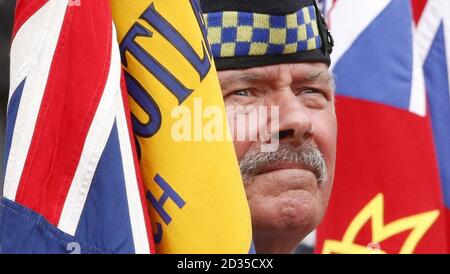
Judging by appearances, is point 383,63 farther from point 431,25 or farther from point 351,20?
point 431,25

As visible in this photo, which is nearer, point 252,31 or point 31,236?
point 31,236

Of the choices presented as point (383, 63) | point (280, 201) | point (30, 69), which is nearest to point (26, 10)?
point (30, 69)

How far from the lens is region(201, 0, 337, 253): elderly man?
325cm

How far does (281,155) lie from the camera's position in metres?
3.26

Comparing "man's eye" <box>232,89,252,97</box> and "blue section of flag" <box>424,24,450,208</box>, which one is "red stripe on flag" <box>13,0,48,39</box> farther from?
"blue section of flag" <box>424,24,450,208</box>

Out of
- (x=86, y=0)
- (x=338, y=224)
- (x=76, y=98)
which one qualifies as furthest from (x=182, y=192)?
(x=338, y=224)

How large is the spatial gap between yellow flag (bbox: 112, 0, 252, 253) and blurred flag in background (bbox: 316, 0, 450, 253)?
7.00ft

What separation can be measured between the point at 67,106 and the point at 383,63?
2620mm

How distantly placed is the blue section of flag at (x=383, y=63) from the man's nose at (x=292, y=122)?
1.65 meters

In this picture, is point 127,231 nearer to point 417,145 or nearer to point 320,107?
point 320,107

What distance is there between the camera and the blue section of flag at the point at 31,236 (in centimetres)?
245

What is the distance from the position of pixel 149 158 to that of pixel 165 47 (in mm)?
252

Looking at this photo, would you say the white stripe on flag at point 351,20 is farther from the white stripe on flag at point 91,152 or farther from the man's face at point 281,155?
the white stripe on flag at point 91,152

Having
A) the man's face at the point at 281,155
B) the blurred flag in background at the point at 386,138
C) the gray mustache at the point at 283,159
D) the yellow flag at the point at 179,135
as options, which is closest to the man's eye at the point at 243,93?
the man's face at the point at 281,155
